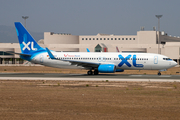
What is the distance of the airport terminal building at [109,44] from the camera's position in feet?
371

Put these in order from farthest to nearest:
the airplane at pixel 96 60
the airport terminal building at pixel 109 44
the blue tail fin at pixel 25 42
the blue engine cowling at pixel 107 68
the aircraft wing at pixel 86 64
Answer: the airport terminal building at pixel 109 44 → the blue tail fin at pixel 25 42 → the airplane at pixel 96 60 → the aircraft wing at pixel 86 64 → the blue engine cowling at pixel 107 68

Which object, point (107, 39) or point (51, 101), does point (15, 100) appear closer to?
point (51, 101)

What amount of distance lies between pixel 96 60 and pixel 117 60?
351 cm

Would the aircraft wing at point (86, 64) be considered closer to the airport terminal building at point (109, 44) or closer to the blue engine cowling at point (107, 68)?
the blue engine cowling at point (107, 68)

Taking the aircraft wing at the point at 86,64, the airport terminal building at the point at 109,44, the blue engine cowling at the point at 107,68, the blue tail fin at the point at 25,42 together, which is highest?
the airport terminal building at the point at 109,44

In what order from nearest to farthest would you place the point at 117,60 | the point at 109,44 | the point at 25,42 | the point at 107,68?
the point at 107,68 → the point at 117,60 → the point at 25,42 → the point at 109,44

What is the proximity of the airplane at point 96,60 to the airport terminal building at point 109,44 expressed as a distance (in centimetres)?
6322

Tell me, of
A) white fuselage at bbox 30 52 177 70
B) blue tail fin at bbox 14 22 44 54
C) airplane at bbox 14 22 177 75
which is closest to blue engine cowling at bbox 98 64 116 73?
airplane at bbox 14 22 177 75

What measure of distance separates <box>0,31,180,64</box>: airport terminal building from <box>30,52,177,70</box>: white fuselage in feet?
207

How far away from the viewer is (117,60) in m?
43.5

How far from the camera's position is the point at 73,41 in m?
150

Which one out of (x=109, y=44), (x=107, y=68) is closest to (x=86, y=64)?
(x=107, y=68)

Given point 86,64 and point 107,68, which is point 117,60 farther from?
point 86,64

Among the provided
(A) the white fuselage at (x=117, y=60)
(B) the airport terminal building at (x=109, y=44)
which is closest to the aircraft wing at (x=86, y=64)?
(A) the white fuselage at (x=117, y=60)
